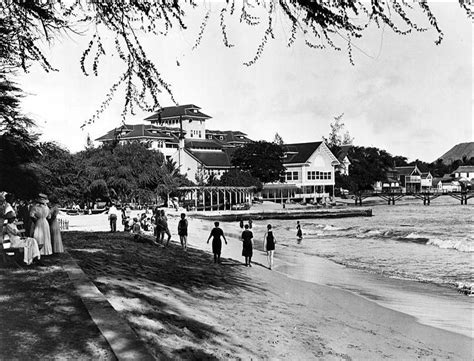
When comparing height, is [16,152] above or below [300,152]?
below

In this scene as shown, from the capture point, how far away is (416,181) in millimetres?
132750

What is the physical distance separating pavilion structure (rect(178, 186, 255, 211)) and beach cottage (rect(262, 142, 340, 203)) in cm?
914

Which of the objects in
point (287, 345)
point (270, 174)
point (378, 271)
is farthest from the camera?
point (270, 174)

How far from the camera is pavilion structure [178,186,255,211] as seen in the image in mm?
61700

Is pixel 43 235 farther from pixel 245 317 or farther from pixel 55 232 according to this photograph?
pixel 245 317

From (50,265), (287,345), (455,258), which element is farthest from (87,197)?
(287,345)

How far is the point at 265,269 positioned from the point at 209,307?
761 centimetres

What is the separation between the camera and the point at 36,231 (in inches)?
428

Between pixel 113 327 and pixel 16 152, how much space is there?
9089 mm

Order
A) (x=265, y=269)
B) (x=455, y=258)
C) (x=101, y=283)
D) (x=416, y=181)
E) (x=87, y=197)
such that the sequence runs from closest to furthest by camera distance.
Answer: (x=101, y=283) < (x=265, y=269) < (x=455, y=258) < (x=87, y=197) < (x=416, y=181)

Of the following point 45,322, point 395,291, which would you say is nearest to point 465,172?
point 395,291

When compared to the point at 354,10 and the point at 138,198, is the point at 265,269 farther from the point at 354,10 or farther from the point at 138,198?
the point at 138,198

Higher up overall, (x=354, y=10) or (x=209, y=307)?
(x=354, y=10)

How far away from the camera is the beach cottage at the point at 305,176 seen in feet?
263
